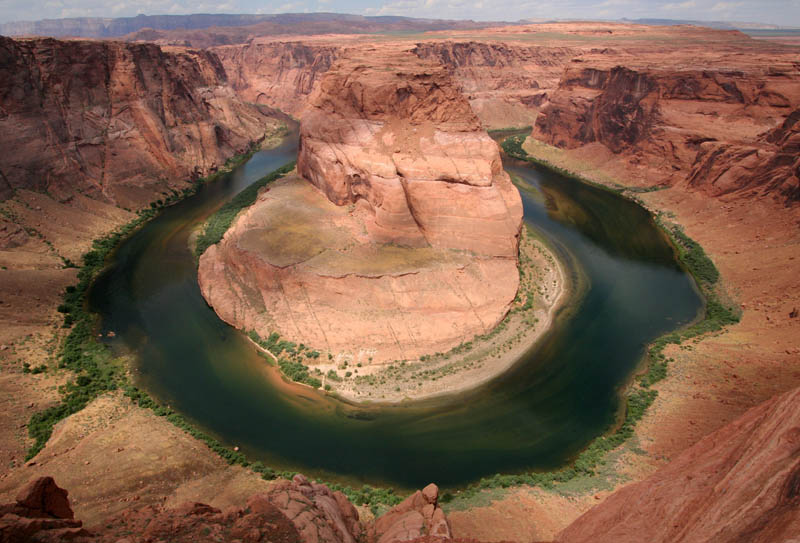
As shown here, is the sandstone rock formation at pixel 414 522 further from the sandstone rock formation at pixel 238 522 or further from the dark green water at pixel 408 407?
the dark green water at pixel 408 407

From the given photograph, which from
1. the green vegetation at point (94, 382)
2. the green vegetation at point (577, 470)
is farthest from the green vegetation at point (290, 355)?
the green vegetation at point (577, 470)

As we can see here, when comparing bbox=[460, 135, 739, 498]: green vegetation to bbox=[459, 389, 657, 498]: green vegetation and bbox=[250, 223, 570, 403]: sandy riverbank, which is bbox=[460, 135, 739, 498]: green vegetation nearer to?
bbox=[459, 389, 657, 498]: green vegetation

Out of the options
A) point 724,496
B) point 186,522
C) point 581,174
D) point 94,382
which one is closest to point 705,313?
point 724,496

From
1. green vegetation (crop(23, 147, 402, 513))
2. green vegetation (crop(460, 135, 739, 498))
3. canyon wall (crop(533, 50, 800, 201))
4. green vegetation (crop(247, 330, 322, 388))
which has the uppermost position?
canyon wall (crop(533, 50, 800, 201))

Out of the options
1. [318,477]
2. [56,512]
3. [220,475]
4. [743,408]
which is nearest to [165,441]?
[220,475]

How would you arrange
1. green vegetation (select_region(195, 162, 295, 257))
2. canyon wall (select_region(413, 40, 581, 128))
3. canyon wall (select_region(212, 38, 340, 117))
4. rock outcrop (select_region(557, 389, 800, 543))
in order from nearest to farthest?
rock outcrop (select_region(557, 389, 800, 543)), green vegetation (select_region(195, 162, 295, 257)), canyon wall (select_region(413, 40, 581, 128)), canyon wall (select_region(212, 38, 340, 117))

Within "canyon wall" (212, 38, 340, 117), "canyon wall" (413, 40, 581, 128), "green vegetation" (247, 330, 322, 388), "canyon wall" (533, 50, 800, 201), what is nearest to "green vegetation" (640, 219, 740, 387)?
"canyon wall" (533, 50, 800, 201)
